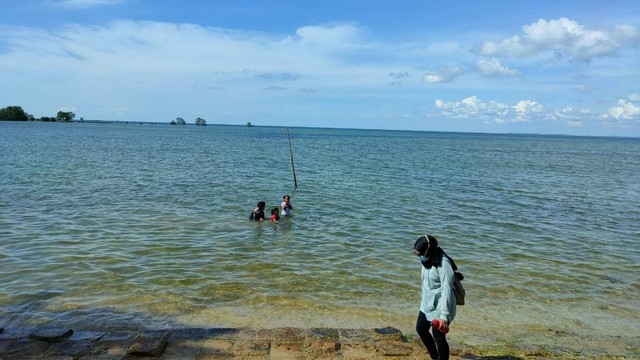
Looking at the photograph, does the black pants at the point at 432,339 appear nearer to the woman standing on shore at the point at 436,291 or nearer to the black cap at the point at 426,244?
the woman standing on shore at the point at 436,291

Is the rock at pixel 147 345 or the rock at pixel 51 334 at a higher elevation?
the rock at pixel 147 345

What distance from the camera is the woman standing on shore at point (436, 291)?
5668mm

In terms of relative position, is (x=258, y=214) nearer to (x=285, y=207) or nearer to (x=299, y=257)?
(x=285, y=207)

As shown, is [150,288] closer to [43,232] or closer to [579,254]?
[43,232]

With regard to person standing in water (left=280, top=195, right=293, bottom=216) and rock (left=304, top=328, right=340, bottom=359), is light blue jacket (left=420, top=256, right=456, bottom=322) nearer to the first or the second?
rock (left=304, top=328, right=340, bottom=359)

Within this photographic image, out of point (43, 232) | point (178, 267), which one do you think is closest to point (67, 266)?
point (178, 267)

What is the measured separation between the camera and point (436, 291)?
5898 mm

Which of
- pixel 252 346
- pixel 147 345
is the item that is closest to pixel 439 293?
pixel 252 346

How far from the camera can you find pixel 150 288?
10.1m

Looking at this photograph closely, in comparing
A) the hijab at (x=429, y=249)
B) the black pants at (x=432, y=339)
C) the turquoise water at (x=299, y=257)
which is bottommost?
the turquoise water at (x=299, y=257)

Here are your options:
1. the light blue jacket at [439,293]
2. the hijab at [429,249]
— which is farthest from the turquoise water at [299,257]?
the hijab at [429,249]

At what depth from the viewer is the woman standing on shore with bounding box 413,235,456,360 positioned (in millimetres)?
5668

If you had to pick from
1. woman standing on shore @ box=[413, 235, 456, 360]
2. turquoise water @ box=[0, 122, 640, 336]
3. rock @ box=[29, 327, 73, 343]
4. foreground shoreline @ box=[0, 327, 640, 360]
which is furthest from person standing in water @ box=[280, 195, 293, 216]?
woman standing on shore @ box=[413, 235, 456, 360]

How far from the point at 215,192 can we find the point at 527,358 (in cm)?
1978
